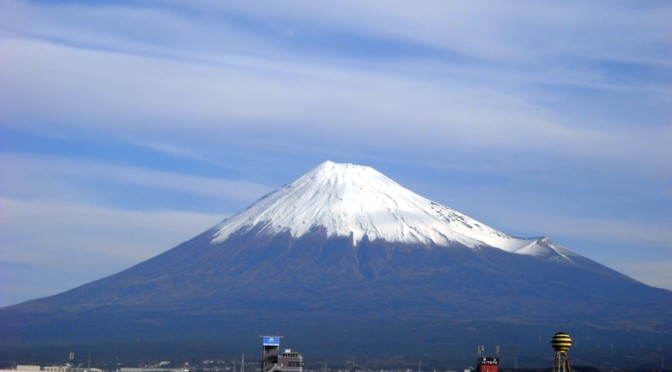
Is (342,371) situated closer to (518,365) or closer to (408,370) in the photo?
(408,370)

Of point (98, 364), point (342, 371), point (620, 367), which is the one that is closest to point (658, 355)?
point (620, 367)

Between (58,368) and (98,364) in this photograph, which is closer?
(58,368)

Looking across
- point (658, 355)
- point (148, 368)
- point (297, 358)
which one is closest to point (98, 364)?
point (148, 368)

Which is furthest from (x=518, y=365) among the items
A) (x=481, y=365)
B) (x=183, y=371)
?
(x=481, y=365)

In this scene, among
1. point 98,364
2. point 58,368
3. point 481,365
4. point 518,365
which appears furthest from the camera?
point 98,364

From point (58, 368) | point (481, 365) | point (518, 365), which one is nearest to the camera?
point (481, 365)

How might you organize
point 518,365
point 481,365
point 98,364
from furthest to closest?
point 98,364, point 518,365, point 481,365

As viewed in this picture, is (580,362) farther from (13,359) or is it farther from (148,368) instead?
(13,359)

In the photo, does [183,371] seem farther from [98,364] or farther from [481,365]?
[481,365]

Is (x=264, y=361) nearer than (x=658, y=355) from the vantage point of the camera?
Yes
